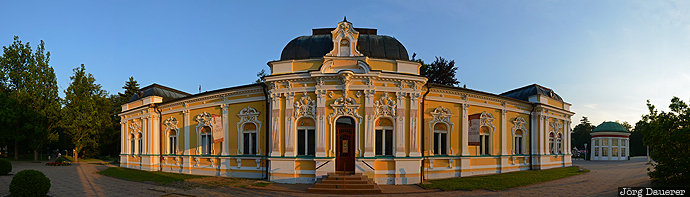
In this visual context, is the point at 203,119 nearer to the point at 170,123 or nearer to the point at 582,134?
the point at 170,123

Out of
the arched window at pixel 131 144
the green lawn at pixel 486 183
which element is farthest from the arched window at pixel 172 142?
the green lawn at pixel 486 183

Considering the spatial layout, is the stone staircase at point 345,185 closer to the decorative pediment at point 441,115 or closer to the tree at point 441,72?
the decorative pediment at point 441,115

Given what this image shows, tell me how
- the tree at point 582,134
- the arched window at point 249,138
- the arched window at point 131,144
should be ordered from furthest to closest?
the tree at point 582,134, the arched window at point 131,144, the arched window at point 249,138

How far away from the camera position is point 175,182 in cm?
1909

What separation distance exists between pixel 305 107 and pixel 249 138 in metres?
4.41

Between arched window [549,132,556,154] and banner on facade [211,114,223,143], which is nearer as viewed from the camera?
banner on facade [211,114,223,143]

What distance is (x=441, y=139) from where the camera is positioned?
68.4ft

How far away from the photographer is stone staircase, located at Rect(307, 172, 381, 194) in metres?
15.9

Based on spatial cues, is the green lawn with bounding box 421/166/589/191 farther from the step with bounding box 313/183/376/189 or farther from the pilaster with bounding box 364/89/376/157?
the pilaster with bounding box 364/89/376/157

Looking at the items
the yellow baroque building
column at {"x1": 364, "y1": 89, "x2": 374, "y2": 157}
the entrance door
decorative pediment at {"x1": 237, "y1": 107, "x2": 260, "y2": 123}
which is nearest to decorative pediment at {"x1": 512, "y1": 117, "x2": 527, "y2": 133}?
the yellow baroque building

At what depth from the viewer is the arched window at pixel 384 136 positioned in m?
18.2

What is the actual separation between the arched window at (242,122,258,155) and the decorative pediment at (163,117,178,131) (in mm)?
5975

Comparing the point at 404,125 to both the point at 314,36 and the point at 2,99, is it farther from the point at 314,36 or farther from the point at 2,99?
the point at 2,99

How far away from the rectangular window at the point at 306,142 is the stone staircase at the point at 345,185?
5.29 ft
